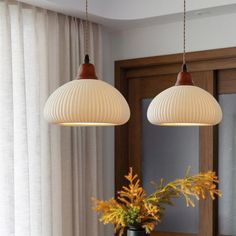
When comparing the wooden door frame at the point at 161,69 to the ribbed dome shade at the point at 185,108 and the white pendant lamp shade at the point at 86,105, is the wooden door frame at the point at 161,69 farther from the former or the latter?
the white pendant lamp shade at the point at 86,105

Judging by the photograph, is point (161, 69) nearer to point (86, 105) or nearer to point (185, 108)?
point (185, 108)

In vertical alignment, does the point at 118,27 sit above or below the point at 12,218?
above

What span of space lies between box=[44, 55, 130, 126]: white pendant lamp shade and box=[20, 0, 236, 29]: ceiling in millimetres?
1262

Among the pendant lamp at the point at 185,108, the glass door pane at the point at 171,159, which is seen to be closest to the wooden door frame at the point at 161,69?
the glass door pane at the point at 171,159

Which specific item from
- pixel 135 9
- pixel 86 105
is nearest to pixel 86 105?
pixel 86 105

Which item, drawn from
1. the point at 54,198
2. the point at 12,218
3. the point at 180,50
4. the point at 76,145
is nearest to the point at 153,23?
the point at 180,50

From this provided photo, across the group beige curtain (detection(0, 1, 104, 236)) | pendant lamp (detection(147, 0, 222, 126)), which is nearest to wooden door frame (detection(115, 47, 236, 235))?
beige curtain (detection(0, 1, 104, 236))

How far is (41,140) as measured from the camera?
3082 mm

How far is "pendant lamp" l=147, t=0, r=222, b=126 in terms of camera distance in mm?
1907

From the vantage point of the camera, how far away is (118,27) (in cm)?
362

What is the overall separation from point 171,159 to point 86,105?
191cm

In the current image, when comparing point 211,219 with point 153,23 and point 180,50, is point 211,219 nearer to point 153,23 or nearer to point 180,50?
point 180,50

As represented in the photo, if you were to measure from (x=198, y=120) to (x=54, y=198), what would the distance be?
Result: 154 cm

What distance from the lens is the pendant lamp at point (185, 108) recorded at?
191cm
